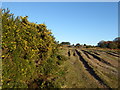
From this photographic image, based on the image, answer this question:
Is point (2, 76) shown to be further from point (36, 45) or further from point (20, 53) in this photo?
point (36, 45)

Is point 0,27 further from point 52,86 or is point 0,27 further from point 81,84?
point 81,84

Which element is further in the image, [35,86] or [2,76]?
[35,86]

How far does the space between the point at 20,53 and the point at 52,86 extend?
3.31 meters

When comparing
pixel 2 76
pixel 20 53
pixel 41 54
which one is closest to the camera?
pixel 2 76

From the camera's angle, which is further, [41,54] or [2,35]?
[41,54]

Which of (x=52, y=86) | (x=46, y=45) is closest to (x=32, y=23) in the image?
(x=46, y=45)

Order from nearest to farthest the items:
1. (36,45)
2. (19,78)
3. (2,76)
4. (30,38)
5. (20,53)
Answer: (2,76) → (19,78) → (20,53) → (30,38) → (36,45)

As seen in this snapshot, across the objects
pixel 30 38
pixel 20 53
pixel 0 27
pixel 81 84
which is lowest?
pixel 81 84

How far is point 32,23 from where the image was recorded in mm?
10273

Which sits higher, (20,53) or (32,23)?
(32,23)

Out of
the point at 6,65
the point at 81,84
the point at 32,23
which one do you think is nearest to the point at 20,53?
the point at 6,65

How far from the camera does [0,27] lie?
734 cm

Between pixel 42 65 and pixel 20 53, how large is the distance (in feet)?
10.5

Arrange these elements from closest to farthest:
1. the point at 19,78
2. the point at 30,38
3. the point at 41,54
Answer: the point at 19,78
the point at 30,38
the point at 41,54
